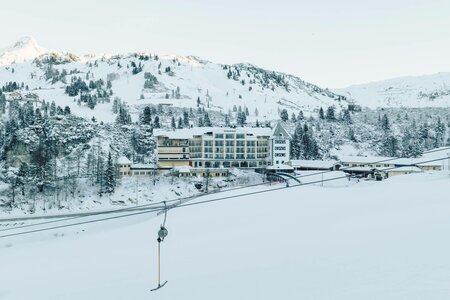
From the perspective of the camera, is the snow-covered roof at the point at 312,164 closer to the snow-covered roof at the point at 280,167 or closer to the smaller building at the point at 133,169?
the snow-covered roof at the point at 280,167

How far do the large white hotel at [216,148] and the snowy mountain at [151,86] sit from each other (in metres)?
56.6

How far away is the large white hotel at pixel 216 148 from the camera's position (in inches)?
2537

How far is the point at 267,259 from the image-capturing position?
1460 cm

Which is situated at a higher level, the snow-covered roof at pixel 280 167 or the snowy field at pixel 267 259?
the snow-covered roof at pixel 280 167

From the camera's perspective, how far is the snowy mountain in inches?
5348

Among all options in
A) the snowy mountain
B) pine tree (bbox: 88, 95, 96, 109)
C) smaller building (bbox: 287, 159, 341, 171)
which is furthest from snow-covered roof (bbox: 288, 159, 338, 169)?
pine tree (bbox: 88, 95, 96, 109)

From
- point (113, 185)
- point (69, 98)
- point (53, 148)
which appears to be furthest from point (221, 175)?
point (69, 98)

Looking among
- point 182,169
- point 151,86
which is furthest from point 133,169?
point 151,86

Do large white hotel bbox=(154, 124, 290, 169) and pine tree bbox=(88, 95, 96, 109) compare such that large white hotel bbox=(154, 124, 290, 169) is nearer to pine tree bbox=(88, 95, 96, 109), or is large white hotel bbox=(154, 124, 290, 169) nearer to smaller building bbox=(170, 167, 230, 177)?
smaller building bbox=(170, 167, 230, 177)

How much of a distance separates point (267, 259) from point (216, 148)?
50.9m

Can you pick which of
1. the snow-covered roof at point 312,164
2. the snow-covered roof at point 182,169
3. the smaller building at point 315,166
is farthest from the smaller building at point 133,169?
the snow-covered roof at point 312,164

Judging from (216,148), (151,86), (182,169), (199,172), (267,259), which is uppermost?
(151,86)

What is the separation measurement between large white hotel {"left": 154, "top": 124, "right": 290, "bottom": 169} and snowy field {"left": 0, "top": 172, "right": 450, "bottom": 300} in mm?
37233

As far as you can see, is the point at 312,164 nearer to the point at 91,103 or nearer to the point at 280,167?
the point at 280,167
